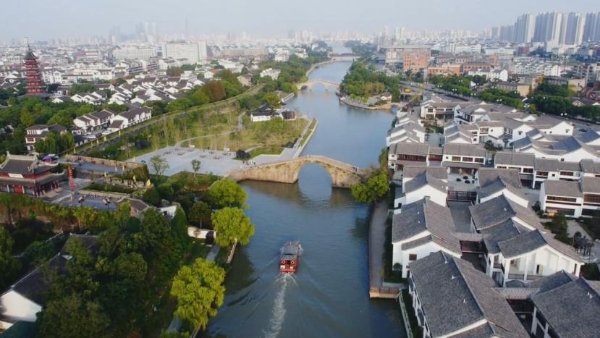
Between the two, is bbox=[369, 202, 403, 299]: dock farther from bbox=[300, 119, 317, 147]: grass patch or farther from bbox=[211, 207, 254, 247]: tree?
bbox=[300, 119, 317, 147]: grass patch

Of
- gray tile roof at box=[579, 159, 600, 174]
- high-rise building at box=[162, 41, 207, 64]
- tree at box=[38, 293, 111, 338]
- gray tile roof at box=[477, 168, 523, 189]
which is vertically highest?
high-rise building at box=[162, 41, 207, 64]

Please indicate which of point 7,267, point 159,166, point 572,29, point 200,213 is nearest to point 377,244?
point 200,213

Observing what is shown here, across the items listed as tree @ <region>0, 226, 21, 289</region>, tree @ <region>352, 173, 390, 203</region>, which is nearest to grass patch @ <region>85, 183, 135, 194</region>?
tree @ <region>0, 226, 21, 289</region>

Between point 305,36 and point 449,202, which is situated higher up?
point 305,36

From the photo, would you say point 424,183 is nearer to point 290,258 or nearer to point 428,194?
point 428,194

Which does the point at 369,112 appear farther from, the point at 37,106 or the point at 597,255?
the point at 597,255

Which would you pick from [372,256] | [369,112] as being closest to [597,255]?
[372,256]
